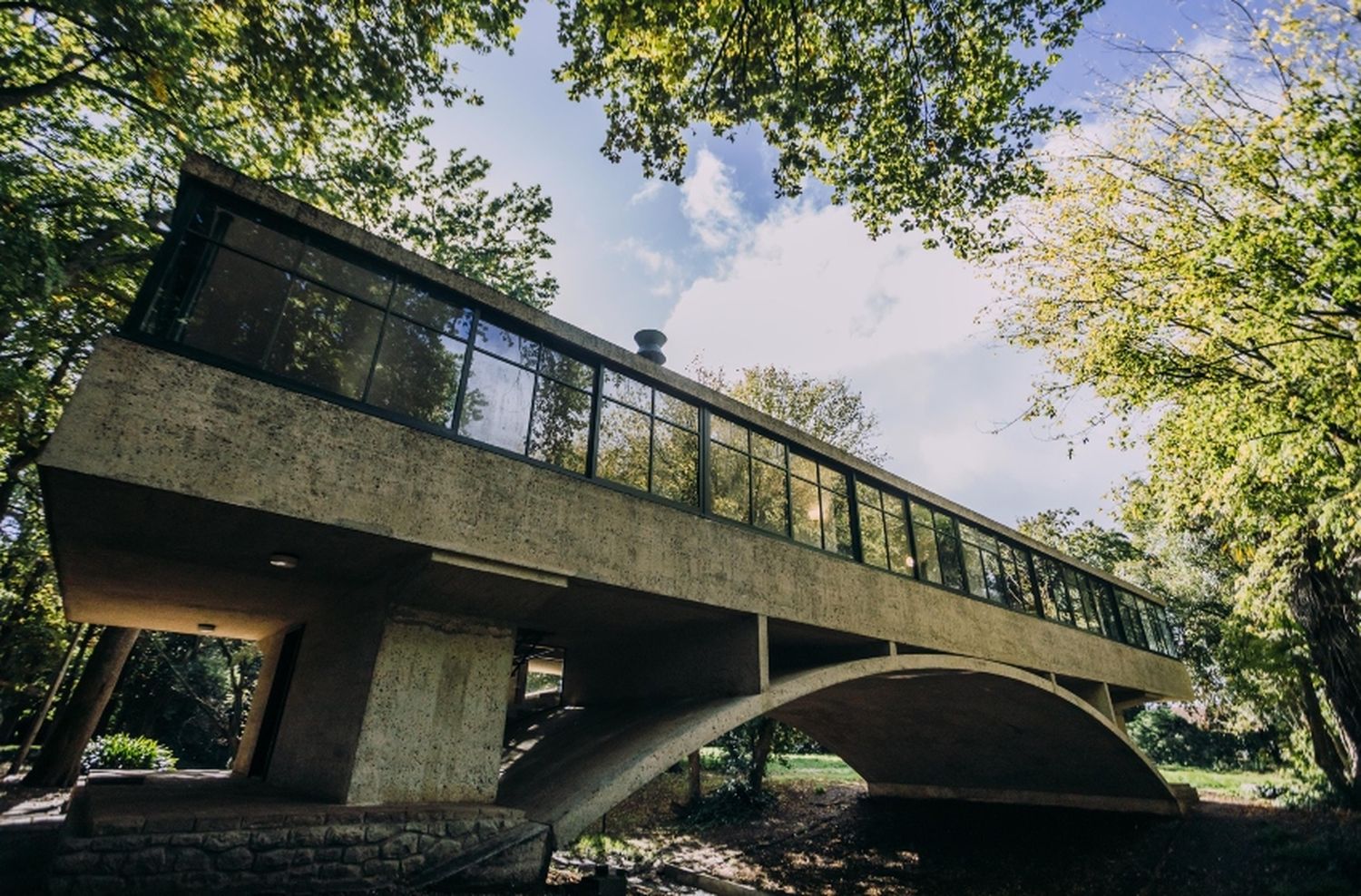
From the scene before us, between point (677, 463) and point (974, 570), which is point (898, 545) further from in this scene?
A: point (677, 463)

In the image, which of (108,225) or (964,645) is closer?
(108,225)

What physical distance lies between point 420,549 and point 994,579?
1417cm

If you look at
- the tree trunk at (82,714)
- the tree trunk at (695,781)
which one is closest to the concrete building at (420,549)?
the tree trunk at (82,714)

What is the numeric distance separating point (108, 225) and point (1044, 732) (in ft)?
83.6

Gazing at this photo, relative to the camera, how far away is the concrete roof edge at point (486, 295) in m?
7.00

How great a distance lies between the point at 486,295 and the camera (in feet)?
28.6

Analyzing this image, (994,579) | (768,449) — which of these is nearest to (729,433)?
(768,449)

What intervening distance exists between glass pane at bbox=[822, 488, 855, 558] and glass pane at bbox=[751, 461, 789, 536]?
2.63ft

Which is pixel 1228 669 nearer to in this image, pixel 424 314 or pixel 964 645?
pixel 964 645

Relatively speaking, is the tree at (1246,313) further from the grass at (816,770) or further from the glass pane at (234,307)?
the grass at (816,770)

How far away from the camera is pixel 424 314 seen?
857 centimetres

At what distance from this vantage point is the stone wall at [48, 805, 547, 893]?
241 inches

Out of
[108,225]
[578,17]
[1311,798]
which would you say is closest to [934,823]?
[1311,798]

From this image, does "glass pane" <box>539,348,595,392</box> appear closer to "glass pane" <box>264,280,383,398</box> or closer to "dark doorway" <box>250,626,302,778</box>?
"glass pane" <box>264,280,383,398</box>
